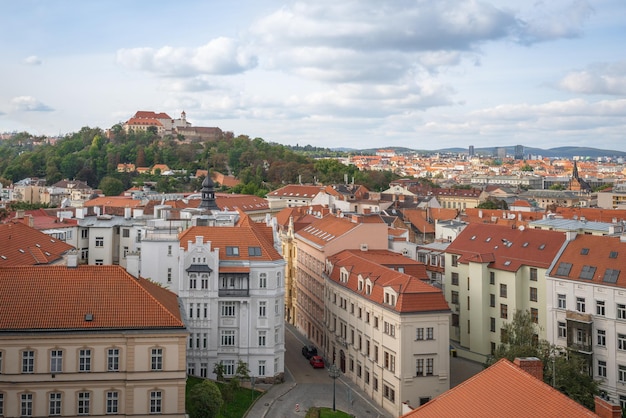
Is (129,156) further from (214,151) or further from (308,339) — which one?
(308,339)

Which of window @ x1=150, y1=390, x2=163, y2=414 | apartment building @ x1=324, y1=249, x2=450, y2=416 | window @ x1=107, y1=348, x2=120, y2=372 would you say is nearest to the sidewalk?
apartment building @ x1=324, y1=249, x2=450, y2=416

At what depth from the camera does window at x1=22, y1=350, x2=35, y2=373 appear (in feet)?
114

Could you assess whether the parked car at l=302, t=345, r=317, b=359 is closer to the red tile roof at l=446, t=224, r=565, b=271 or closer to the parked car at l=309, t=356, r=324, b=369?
the parked car at l=309, t=356, r=324, b=369

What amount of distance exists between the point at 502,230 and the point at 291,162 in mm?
118362

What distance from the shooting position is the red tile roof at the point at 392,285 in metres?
47.3

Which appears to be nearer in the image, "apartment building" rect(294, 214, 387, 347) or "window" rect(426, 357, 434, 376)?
"window" rect(426, 357, 434, 376)

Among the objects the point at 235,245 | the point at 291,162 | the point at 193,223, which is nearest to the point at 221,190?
the point at 291,162

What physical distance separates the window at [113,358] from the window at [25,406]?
13.5ft

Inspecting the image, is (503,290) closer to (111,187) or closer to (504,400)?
(504,400)

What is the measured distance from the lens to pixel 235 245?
51.7 metres

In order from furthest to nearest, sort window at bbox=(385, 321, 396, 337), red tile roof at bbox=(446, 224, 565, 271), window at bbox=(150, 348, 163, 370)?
red tile roof at bbox=(446, 224, 565, 271) → window at bbox=(385, 321, 396, 337) → window at bbox=(150, 348, 163, 370)

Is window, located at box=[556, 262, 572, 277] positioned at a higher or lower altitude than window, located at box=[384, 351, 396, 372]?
higher

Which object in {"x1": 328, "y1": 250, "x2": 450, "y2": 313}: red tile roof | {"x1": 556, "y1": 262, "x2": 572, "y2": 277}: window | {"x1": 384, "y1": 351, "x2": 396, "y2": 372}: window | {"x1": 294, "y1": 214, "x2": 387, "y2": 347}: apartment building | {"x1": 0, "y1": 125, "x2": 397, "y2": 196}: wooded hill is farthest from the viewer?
{"x1": 0, "y1": 125, "x2": 397, "y2": 196}: wooded hill

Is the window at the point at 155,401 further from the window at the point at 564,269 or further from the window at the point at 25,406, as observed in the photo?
the window at the point at 564,269
